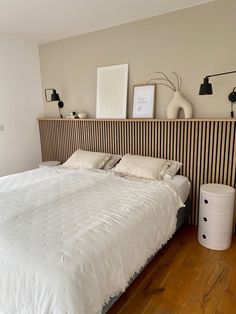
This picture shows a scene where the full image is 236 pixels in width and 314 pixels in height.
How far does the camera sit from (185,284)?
6.18 ft

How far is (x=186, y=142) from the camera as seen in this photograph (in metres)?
2.71

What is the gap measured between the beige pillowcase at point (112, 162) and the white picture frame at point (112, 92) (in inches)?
21.8

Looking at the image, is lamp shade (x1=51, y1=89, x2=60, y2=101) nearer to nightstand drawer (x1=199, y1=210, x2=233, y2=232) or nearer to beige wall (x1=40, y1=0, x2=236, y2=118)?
beige wall (x1=40, y1=0, x2=236, y2=118)

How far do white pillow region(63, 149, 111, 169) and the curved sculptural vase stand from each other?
40.0 inches

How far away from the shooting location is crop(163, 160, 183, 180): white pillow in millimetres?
2650

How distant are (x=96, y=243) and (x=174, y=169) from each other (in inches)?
62.7

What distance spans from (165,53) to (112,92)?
0.86 m

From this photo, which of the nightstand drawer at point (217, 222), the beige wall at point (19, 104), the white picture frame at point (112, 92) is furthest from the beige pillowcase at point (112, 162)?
the beige wall at point (19, 104)

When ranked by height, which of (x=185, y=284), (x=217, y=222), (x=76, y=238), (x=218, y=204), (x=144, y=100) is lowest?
(x=185, y=284)

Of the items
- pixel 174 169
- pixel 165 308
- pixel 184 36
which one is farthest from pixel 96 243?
pixel 184 36

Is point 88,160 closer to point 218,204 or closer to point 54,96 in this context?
point 54,96

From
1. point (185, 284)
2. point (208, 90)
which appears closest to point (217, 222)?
point (185, 284)

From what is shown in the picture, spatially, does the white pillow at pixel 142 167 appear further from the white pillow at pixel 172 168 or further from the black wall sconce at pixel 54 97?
the black wall sconce at pixel 54 97

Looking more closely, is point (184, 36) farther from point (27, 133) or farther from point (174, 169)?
point (27, 133)
